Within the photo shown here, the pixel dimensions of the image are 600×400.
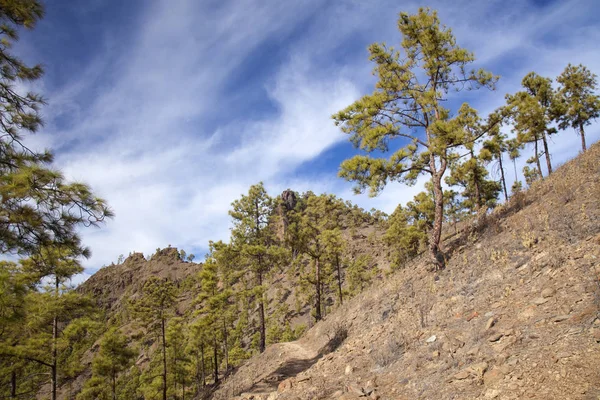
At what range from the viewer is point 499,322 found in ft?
20.0

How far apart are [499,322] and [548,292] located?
1.09 meters

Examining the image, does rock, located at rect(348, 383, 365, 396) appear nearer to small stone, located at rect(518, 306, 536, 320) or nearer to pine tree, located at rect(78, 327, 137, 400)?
small stone, located at rect(518, 306, 536, 320)

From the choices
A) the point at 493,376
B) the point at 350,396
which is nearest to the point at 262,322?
the point at 350,396

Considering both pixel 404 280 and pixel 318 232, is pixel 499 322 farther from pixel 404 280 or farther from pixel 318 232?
pixel 318 232

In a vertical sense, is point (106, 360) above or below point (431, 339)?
below

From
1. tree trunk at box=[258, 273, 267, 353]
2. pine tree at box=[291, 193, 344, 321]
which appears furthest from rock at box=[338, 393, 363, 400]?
pine tree at box=[291, 193, 344, 321]

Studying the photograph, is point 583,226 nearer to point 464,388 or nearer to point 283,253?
point 464,388

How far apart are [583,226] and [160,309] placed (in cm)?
2792

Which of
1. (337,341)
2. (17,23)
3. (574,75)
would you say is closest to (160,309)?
(337,341)

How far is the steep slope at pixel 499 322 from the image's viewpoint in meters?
4.38

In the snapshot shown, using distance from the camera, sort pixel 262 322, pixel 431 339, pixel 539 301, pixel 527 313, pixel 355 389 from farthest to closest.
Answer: pixel 262 322 → pixel 431 339 → pixel 355 389 → pixel 539 301 → pixel 527 313

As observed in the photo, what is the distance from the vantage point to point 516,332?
540 cm

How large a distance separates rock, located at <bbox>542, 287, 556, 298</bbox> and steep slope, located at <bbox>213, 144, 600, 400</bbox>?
0.02 m

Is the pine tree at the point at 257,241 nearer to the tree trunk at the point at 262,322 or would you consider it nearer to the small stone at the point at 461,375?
the tree trunk at the point at 262,322
